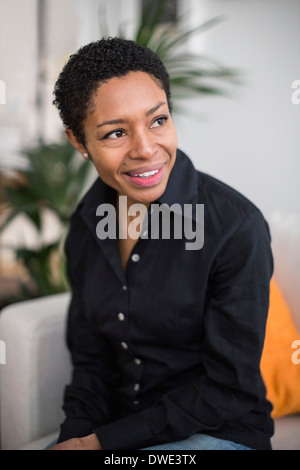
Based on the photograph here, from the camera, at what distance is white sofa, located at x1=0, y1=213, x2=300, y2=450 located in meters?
1.11

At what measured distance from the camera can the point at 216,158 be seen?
151 cm

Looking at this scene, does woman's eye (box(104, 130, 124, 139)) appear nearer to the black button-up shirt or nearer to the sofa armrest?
the black button-up shirt

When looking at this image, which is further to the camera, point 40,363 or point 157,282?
point 40,363

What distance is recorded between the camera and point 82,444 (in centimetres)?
93

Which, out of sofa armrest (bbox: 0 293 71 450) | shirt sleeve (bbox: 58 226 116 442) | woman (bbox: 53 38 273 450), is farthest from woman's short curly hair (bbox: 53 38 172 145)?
sofa armrest (bbox: 0 293 71 450)

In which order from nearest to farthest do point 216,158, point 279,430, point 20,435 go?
1. point 279,430
2. point 20,435
3. point 216,158

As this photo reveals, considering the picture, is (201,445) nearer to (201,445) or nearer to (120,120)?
(201,445)

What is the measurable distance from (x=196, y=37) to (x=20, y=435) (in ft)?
5.41

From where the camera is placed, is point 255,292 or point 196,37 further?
point 196,37

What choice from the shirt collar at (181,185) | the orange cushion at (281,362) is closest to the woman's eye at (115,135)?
the shirt collar at (181,185)

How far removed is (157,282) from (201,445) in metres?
0.33

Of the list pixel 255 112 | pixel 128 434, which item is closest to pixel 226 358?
pixel 128 434
